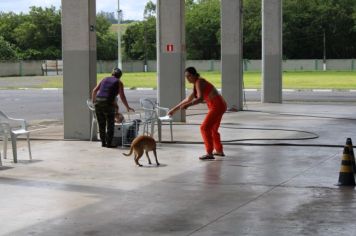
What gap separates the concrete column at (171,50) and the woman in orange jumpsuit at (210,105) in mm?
8018

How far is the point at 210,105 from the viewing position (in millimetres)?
13328

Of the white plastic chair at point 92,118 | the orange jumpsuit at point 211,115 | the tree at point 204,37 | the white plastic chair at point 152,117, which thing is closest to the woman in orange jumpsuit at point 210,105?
the orange jumpsuit at point 211,115

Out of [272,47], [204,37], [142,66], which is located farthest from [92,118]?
[204,37]

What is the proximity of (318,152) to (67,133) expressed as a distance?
243 inches

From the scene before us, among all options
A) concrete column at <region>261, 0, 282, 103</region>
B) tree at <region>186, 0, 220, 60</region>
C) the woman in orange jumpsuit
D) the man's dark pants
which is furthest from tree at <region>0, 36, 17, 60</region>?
the woman in orange jumpsuit

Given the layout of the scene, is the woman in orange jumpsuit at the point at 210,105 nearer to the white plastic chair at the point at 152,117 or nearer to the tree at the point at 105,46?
the white plastic chair at the point at 152,117

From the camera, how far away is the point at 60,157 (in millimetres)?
13555

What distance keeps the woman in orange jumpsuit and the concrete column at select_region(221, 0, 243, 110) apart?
44.2 ft

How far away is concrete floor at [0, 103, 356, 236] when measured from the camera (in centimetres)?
779

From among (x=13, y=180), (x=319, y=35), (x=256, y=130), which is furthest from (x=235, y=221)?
(x=319, y=35)

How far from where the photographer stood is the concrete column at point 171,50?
21531 mm

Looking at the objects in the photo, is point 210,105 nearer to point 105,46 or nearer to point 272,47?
point 272,47

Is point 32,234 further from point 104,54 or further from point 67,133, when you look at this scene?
point 104,54

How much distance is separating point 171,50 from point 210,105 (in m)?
8.58
